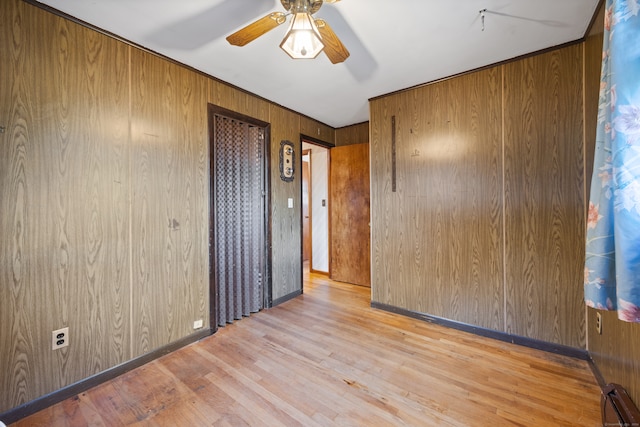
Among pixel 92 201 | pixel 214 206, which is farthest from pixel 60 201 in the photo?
pixel 214 206

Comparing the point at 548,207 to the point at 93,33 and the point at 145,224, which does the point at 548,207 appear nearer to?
the point at 145,224

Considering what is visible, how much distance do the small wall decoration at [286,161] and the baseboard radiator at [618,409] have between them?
10.3 ft

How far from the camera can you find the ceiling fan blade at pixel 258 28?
140 cm

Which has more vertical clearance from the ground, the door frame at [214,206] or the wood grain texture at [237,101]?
the wood grain texture at [237,101]

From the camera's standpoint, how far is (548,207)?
83.3 inches

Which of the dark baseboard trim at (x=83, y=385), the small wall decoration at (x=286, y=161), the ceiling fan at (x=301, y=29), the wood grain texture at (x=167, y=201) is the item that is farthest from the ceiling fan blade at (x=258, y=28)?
the dark baseboard trim at (x=83, y=385)

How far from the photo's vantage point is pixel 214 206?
2523 mm

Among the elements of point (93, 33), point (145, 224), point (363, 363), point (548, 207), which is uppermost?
point (93, 33)

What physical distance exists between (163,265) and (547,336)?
3298 mm

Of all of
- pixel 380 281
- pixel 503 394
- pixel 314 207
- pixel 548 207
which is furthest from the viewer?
pixel 314 207

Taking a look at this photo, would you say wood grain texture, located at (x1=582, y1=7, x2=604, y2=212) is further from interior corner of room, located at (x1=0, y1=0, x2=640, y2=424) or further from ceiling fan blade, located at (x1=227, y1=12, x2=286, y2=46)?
ceiling fan blade, located at (x1=227, y1=12, x2=286, y2=46)

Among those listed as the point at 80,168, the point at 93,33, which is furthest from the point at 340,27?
the point at 80,168

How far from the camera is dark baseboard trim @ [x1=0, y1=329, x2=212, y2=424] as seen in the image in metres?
1.47

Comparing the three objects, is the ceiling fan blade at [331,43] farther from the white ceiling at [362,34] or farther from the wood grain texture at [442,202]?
the wood grain texture at [442,202]
